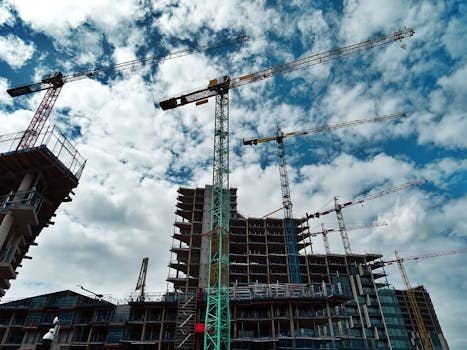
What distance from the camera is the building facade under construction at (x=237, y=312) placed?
55344 mm

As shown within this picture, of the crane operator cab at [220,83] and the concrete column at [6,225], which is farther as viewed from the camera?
the crane operator cab at [220,83]

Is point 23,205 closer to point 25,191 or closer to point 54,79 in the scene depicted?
point 25,191

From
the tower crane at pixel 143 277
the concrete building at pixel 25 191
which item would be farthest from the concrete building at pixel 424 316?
the concrete building at pixel 25 191

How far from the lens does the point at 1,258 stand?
122 feet

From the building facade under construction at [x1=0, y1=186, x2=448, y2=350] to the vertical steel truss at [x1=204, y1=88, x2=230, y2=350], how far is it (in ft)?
9.08

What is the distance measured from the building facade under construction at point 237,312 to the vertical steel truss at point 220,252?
9.08 feet

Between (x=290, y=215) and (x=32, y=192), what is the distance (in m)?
89.1

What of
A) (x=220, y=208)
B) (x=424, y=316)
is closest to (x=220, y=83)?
(x=220, y=208)

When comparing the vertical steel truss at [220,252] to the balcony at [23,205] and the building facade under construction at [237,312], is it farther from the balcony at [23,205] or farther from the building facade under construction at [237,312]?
the balcony at [23,205]

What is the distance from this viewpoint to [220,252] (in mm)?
58281

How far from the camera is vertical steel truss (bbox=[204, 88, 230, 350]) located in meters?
51.5

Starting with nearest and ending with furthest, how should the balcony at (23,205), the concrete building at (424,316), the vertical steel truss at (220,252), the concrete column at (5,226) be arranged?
the concrete column at (5,226)
the balcony at (23,205)
the vertical steel truss at (220,252)
the concrete building at (424,316)

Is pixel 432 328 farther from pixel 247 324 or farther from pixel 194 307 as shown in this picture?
pixel 194 307

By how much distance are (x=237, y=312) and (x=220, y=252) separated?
37.7 feet
